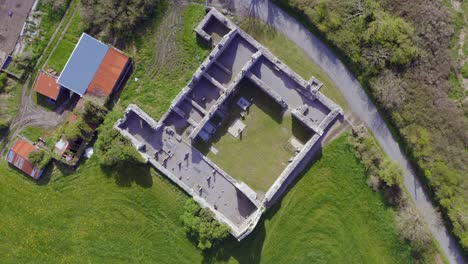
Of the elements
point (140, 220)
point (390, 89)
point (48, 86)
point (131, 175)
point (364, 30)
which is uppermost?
point (364, 30)

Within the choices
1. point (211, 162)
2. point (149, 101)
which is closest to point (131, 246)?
point (211, 162)

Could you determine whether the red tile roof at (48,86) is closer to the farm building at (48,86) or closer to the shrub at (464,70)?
the farm building at (48,86)

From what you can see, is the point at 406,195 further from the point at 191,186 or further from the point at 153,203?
the point at 153,203

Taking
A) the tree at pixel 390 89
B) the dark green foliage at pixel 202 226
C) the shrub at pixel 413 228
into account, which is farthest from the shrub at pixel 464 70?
the dark green foliage at pixel 202 226

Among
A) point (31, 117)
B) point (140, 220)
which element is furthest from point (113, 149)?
point (31, 117)

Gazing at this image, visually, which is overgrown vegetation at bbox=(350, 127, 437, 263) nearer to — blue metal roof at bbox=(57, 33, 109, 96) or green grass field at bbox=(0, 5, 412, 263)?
green grass field at bbox=(0, 5, 412, 263)

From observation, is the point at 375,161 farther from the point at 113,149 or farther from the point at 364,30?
the point at 113,149

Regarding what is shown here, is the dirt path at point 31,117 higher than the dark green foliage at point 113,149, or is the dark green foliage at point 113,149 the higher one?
the dark green foliage at point 113,149
